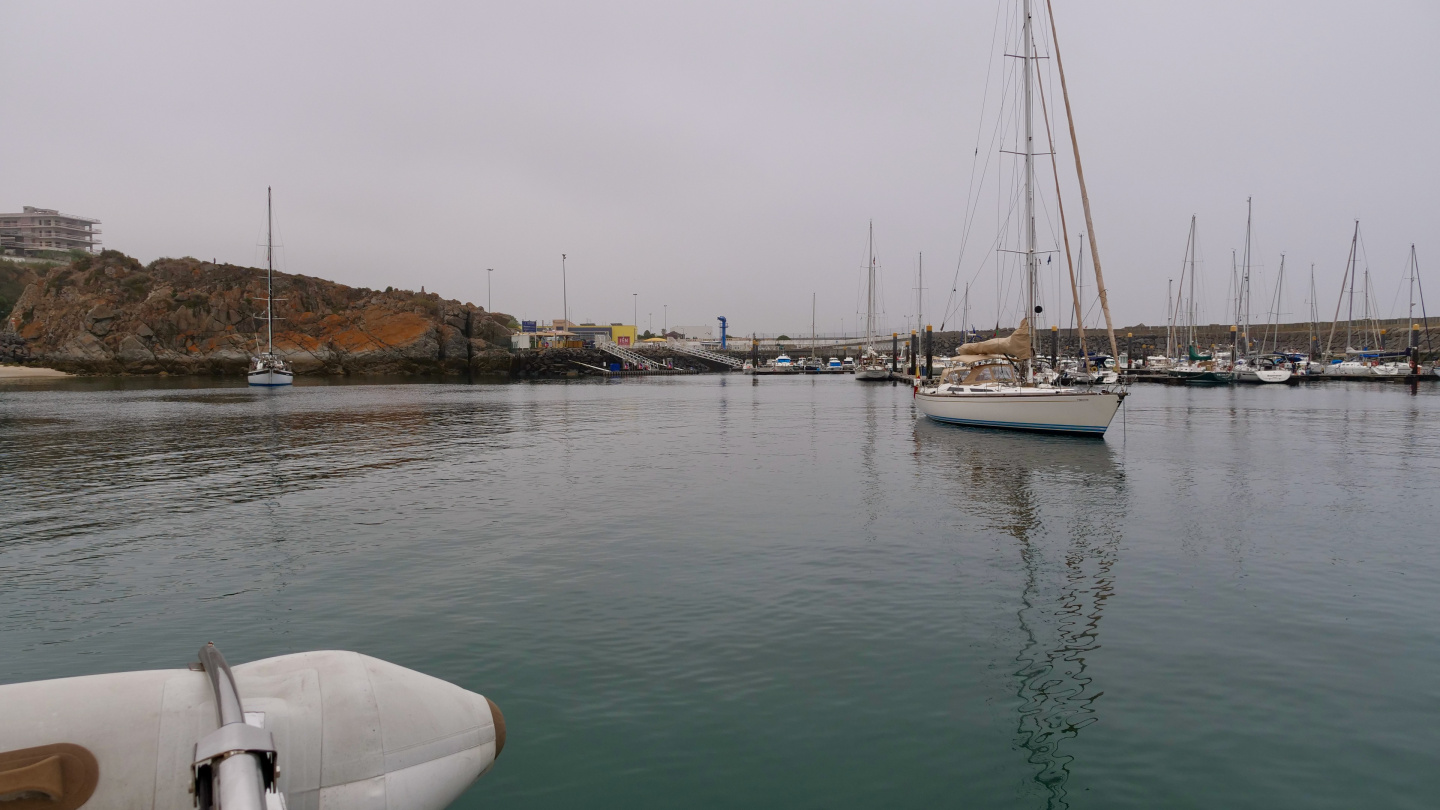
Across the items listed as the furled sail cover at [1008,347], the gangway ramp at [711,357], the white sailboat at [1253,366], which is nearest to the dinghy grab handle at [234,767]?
the furled sail cover at [1008,347]

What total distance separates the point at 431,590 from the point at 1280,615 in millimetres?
11498

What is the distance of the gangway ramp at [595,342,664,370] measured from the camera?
138250 mm

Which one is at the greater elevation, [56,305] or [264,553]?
[56,305]

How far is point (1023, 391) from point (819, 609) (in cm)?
2554

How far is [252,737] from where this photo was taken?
3.98 meters

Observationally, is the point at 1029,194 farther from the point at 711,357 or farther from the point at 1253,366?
the point at 711,357

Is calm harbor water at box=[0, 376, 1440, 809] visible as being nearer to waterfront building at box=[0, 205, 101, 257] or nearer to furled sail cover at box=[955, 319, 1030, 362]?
furled sail cover at box=[955, 319, 1030, 362]

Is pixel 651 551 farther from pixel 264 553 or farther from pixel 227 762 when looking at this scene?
pixel 227 762

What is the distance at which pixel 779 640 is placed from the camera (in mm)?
9750

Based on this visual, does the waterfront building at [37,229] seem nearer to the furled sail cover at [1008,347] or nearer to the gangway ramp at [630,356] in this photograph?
the gangway ramp at [630,356]

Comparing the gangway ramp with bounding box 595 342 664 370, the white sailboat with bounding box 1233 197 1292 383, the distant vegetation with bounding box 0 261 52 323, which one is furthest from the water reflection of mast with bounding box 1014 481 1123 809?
the distant vegetation with bounding box 0 261 52 323

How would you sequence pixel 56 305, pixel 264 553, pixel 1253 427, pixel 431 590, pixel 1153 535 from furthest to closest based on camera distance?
1. pixel 56 305
2. pixel 1253 427
3. pixel 1153 535
4. pixel 264 553
5. pixel 431 590

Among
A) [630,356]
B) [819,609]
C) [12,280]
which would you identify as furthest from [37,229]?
[819,609]

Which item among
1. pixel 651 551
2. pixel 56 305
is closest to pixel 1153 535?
pixel 651 551
